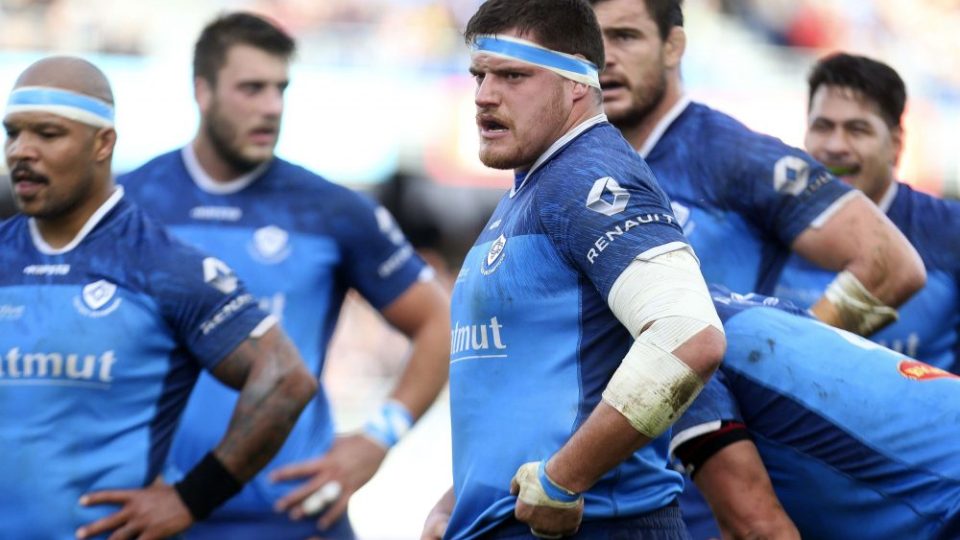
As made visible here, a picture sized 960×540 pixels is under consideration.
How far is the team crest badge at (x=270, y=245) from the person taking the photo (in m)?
6.36

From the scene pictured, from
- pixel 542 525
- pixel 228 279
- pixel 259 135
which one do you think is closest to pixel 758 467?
pixel 542 525

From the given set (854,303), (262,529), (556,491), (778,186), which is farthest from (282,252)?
(556,491)

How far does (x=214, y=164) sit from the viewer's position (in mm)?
6566

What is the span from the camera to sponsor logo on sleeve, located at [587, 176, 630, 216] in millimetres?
3653

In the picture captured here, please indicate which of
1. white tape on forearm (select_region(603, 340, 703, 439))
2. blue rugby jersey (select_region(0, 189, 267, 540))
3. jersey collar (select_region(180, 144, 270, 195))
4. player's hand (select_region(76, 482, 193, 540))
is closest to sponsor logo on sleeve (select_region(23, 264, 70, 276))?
blue rugby jersey (select_region(0, 189, 267, 540))

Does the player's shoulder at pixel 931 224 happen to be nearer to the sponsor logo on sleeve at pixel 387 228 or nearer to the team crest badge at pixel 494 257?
the sponsor logo on sleeve at pixel 387 228

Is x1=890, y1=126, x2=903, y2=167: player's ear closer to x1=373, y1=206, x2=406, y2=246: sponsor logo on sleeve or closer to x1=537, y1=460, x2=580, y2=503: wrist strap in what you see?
x1=373, y1=206, x2=406, y2=246: sponsor logo on sleeve

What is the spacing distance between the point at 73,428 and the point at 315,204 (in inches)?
77.8

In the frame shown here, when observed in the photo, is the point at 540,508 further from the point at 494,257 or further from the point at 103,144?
the point at 103,144

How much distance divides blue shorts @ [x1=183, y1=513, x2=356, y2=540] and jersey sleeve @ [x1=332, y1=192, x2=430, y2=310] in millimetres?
1002

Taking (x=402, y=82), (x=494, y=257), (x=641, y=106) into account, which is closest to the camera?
(x=494, y=257)

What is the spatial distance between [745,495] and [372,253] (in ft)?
9.19

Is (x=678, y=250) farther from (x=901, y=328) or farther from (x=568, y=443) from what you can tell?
(x=901, y=328)

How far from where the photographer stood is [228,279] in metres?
5.11
